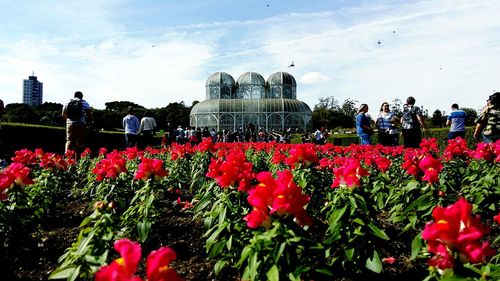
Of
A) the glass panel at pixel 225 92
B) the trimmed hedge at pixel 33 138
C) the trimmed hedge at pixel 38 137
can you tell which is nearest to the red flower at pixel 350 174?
the trimmed hedge at pixel 38 137

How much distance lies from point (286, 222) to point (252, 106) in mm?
49034

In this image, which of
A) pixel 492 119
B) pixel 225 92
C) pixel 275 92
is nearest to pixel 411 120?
pixel 492 119

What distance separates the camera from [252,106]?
5100 centimetres

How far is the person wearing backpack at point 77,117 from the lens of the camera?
395 inches

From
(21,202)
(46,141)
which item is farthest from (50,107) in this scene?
(21,202)

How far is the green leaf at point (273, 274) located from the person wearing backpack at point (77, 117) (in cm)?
906

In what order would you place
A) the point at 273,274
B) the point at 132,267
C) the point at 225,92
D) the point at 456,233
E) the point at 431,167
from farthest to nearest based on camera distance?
the point at 225,92 → the point at 431,167 → the point at 273,274 → the point at 456,233 → the point at 132,267

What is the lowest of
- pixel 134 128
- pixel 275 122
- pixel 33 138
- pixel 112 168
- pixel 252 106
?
pixel 112 168

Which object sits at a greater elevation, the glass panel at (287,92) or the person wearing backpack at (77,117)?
the glass panel at (287,92)

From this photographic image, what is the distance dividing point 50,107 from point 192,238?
282 ft

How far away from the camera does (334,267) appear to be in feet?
10.1

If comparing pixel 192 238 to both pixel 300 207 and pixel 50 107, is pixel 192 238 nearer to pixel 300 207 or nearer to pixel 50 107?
pixel 300 207

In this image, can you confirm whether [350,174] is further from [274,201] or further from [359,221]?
[274,201]

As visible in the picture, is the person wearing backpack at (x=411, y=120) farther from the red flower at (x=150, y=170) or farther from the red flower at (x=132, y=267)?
the red flower at (x=132, y=267)
